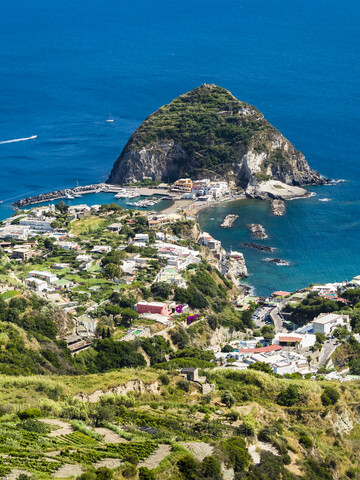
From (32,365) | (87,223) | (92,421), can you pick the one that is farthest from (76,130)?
(92,421)

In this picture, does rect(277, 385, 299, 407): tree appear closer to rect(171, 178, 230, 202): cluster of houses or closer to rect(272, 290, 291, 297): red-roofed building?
rect(272, 290, 291, 297): red-roofed building

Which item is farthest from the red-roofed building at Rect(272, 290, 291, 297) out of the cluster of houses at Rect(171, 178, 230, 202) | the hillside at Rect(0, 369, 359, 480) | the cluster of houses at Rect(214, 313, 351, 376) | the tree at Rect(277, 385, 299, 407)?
the cluster of houses at Rect(171, 178, 230, 202)

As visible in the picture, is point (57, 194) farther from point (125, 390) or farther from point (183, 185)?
point (125, 390)

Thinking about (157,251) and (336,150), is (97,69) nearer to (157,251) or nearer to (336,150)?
(336,150)

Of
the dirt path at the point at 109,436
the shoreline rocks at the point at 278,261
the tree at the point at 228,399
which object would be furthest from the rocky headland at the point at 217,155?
the dirt path at the point at 109,436

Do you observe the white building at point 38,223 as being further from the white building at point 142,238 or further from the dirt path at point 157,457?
the dirt path at point 157,457

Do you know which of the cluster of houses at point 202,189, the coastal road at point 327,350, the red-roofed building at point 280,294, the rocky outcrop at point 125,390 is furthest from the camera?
the cluster of houses at point 202,189
